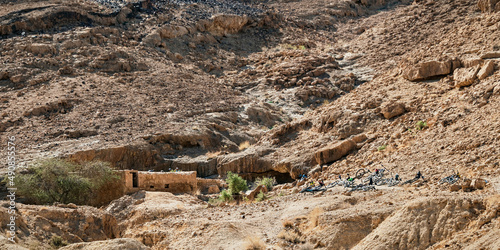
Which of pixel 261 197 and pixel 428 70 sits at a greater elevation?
pixel 428 70

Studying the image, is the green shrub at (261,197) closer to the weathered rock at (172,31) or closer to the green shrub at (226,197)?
the green shrub at (226,197)

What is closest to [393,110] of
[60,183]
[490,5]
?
[490,5]

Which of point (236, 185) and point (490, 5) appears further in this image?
point (490, 5)

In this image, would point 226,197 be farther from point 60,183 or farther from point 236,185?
point 60,183

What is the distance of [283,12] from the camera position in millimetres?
48781

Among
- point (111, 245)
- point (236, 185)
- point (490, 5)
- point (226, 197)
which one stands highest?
point (490, 5)

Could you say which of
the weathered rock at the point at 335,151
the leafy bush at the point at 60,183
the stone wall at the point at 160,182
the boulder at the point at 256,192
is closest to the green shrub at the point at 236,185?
the boulder at the point at 256,192

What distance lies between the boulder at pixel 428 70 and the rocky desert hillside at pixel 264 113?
45 mm

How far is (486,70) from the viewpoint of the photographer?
16812mm

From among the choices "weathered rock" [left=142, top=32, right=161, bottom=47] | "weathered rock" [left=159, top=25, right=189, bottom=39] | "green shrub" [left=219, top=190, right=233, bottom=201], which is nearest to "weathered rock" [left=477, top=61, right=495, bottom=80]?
"green shrub" [left=219, top=190, right=233, bottom=201]

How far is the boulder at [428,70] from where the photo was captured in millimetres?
18938

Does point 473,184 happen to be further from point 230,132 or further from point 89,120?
point 89,120

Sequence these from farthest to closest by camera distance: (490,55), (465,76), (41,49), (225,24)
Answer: (225,24) → (41,49) → (490,55) → (465,76)

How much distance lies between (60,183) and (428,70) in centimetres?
1239
